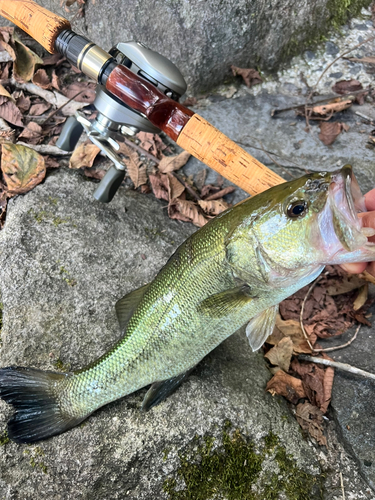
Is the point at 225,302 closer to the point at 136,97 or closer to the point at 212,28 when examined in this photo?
the point at 136,97

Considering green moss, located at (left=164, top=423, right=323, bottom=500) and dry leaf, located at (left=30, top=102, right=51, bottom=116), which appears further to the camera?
dry leaf, located at (left=30, top=102, right=51, bottom=116)

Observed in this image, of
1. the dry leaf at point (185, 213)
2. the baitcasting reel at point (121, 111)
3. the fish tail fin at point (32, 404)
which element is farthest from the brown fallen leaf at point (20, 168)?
the fish tail fin at point (32, 404)

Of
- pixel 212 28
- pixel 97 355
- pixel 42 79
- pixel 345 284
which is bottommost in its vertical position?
pixel 97 355

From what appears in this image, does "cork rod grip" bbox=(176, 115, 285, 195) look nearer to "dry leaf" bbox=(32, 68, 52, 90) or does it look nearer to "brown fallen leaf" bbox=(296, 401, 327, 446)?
"brown fallen leaf" bbox=(296, 401, 327, 446)

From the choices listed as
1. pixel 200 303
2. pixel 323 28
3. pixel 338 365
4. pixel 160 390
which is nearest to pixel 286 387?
pixel 338 365

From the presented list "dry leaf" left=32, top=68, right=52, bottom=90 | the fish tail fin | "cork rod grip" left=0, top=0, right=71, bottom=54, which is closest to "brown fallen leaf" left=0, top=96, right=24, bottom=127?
"dry leaf" left=32, top=68, right=52, bottom=90

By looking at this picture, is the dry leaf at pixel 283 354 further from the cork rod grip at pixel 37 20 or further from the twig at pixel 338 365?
the cork rod grip at pixel 37 20
